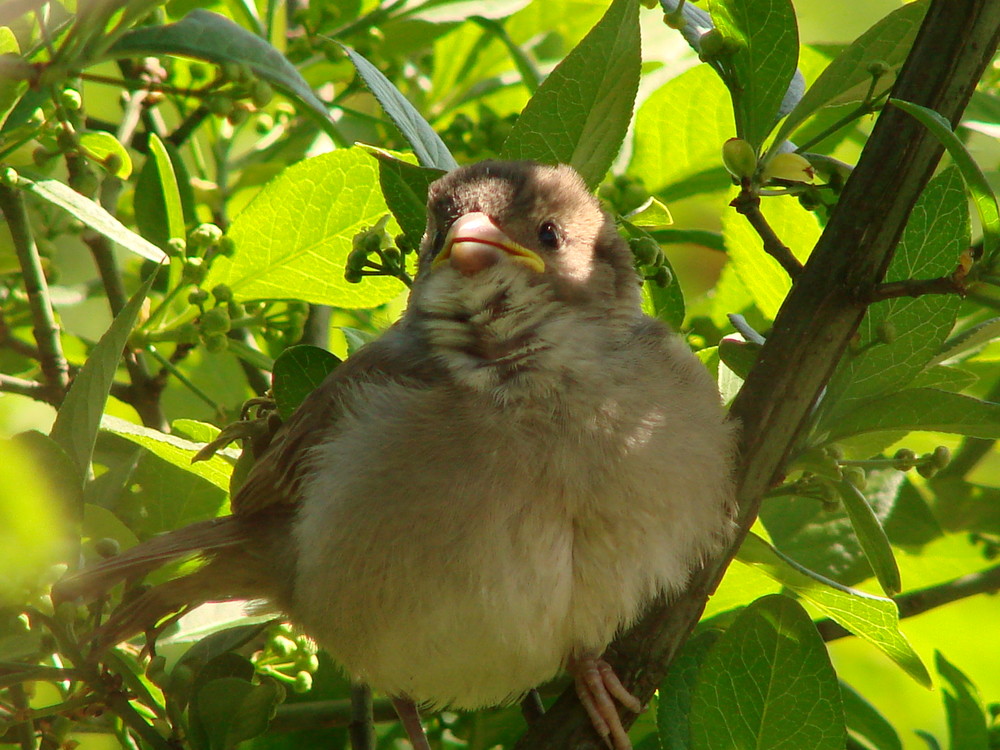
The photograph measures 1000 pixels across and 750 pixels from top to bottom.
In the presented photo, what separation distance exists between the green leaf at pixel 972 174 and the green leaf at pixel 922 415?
0.39m

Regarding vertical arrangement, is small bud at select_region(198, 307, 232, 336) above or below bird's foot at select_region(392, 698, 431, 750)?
above

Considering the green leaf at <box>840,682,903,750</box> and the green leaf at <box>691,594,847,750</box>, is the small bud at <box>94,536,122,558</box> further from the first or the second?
the green leaf at <box>840,682,903,750</box>

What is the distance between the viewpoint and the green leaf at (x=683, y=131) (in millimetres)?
3037

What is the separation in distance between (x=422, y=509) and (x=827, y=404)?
32.6 inches

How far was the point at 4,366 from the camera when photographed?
11.2 feet

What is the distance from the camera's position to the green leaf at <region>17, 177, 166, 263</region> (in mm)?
2477

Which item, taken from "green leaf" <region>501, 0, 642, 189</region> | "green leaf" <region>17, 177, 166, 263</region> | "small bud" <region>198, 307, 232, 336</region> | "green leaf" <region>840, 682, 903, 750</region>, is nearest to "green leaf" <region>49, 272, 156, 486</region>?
"green leaf" <region>17, 177, 166, 263</region>

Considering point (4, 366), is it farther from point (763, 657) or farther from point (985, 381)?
point (985, 381)

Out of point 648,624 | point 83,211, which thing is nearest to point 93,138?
point 83,211

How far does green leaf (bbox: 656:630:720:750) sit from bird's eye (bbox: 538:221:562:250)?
39.8 inches

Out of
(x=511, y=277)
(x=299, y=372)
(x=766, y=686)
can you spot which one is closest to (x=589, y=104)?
(x=511, y=277)

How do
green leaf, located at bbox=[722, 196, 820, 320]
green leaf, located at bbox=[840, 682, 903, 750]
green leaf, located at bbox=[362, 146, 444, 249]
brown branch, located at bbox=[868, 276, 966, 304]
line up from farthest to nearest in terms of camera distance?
1. green leaf, located at bbox=[840, 682, 903, 750]
2. green leaf, located at bbox=[722, 196, 820, 320]
3. green leaf, located at bbox=[362, 146, 444, 249]
4. brown branch, located at bbox=[868, 276, 966, 304]

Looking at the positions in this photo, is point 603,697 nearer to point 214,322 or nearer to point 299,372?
point 299,372

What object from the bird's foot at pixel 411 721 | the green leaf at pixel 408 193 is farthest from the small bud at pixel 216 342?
the bird's foot at pixel 411 721
